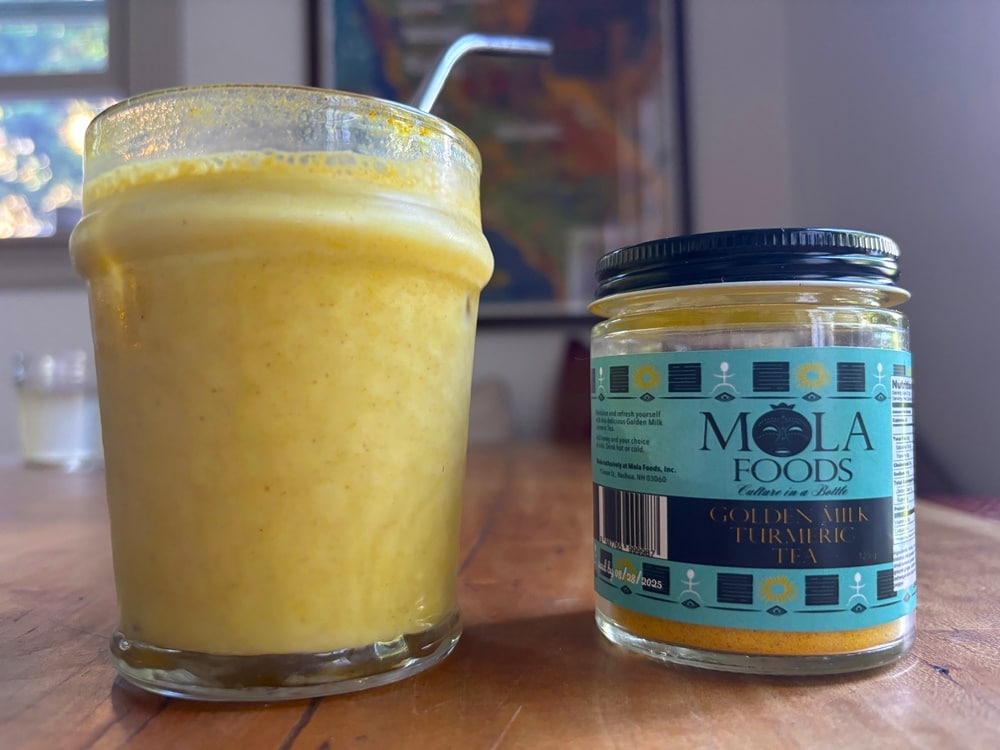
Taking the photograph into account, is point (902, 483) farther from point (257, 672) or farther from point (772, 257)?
point (257, 672)

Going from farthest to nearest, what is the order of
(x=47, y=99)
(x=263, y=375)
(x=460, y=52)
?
(x=47, y=99), (x=460, y=52), (x=263, y=375)

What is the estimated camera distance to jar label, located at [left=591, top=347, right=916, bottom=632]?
32cm

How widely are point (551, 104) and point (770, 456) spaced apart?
191 centimetres

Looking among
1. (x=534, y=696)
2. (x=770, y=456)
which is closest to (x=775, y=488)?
(x=770, y=456)

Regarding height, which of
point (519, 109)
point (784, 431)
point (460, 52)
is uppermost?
point (519, 109)

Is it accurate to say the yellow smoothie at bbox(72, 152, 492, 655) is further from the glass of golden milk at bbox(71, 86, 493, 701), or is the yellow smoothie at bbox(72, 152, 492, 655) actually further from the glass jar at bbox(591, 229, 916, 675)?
the glass jar at bbox(591, 229, 916, 675)

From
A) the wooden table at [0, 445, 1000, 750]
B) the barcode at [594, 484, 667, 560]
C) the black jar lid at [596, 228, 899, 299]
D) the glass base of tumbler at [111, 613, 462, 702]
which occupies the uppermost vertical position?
the black jar lid at [596, 228, 899, 299]

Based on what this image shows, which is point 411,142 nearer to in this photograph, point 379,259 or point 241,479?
point 379,259

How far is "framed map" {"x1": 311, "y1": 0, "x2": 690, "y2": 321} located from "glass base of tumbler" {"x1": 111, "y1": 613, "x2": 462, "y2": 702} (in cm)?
179

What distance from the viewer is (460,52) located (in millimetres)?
429

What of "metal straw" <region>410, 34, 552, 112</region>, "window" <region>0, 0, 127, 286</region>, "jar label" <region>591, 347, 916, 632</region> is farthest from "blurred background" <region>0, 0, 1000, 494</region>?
"jar label" <region>591, 347, 916, 632</region>

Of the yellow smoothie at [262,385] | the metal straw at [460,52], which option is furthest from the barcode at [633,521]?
the metal straw at [460,52]

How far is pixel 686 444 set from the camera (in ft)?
1.09

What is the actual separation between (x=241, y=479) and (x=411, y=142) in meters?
0.16
